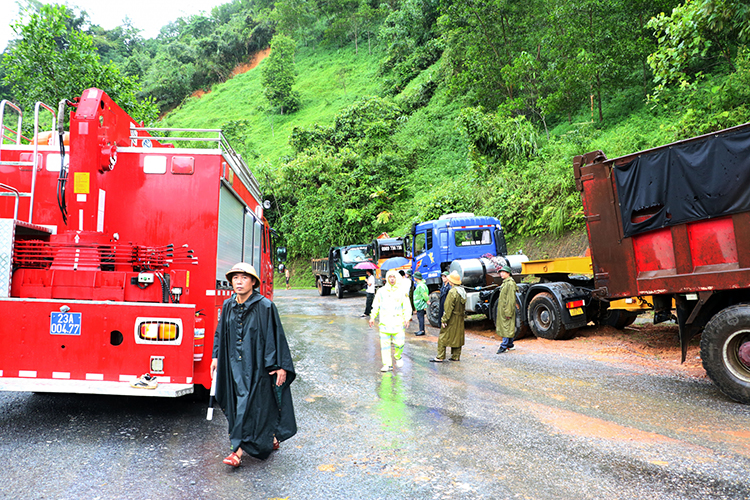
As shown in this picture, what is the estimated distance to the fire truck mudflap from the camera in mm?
4598

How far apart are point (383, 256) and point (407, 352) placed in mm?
11309

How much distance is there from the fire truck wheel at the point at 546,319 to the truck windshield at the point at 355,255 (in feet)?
46.3

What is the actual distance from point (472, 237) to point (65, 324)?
10944 mm

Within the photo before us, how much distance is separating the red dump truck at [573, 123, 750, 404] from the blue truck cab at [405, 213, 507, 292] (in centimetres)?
571

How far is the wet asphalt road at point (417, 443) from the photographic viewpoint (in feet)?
11.6

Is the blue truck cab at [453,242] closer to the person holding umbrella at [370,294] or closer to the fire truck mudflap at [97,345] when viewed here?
the person holding umbrella at [370,294]

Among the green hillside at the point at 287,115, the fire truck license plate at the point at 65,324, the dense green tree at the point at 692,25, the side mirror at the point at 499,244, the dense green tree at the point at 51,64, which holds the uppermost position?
the green hillside at the point at 287,115

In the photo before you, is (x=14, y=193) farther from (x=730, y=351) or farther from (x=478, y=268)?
(x=478, y=268)

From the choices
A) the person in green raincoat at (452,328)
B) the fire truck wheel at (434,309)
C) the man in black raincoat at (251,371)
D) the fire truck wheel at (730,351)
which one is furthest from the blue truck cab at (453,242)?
the man in black raincoat at (251,371)

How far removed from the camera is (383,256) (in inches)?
827

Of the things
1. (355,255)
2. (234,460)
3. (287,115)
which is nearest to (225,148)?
(234,460)

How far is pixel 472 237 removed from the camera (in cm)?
1400

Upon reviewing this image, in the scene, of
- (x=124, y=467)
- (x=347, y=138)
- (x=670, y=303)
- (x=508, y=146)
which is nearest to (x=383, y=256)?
(x=508, y=146)

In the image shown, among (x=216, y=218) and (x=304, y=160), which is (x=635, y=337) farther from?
(x=304, y=160)
